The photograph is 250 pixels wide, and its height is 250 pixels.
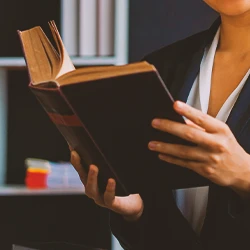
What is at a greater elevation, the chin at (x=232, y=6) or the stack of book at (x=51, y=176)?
the chin at (x=232, y=6)

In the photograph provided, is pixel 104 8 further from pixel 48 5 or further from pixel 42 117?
pixel 42 117

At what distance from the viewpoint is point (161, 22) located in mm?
2559

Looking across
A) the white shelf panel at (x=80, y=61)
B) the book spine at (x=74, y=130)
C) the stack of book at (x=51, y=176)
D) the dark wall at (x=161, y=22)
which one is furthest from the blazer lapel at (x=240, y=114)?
the dark wall at (x=161, y=22)

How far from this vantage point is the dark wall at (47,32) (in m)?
2.43

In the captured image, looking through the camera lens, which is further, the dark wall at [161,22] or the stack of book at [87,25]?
the dark wall at [161,22]

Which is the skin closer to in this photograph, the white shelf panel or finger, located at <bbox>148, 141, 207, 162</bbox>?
finger, located at <bbox>148, 141, 207, 162</bbox>

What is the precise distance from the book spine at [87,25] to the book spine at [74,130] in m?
1.07

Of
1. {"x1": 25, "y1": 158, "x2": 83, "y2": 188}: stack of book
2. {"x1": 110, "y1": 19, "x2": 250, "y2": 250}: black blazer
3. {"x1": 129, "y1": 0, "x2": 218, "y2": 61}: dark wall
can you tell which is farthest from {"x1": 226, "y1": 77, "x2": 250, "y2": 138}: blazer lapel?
{"x1": 129, "y1": 0, "x2": 218, "y2": 61}: dark wall

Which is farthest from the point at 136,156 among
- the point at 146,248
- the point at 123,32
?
the point at 123,32

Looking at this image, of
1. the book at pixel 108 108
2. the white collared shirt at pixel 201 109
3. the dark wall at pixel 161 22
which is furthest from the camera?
the dark wall at pixel 161 22

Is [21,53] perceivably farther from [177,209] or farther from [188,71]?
[177,209]

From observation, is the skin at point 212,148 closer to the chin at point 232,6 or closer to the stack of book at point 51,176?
the chin at point 232,6

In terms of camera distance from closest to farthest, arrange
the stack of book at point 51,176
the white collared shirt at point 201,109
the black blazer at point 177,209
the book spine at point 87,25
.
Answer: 1. the black blazer at point 177,209
2. the white collared shirt at point 201,109
3. the book spine at point 87,25
4. the stack of book at point 51,176

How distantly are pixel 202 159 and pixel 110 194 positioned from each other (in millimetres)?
255
